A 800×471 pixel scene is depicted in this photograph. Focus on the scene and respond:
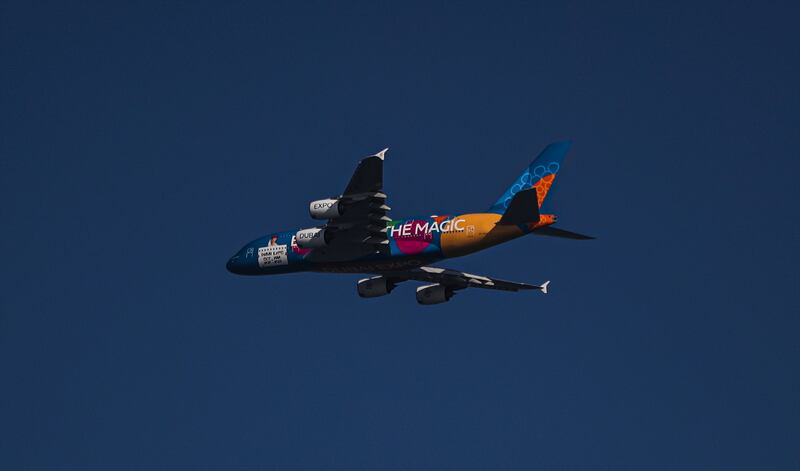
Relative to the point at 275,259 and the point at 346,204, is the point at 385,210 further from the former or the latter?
the point at 275,259

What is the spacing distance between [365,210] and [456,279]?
10.3m

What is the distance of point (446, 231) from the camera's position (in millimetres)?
72125

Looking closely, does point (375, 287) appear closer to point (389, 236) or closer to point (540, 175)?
point (389, 236)

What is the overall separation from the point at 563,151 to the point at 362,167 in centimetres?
1229

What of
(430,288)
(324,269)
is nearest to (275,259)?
(324,269)

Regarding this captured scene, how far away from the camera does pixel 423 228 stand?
7275cm

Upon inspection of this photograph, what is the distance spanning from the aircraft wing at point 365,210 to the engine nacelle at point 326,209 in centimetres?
37

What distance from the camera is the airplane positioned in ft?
229

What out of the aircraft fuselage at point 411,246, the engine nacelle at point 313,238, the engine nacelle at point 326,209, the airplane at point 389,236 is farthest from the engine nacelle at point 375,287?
the engine nacelle at point 326,209

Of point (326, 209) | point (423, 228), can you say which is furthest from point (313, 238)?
point (423, 228)

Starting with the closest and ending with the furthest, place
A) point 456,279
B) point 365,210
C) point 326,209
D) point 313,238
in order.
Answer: point 365,210
point 326,209
point 313,238
point 456,279

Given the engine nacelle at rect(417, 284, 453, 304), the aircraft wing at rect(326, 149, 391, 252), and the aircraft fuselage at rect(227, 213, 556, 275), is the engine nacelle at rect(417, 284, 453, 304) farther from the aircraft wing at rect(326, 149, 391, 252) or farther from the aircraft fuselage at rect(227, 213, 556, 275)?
the aircraft wing at rect(326, 149, 391, 252)

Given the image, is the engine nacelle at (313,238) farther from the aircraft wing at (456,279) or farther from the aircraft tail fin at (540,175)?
the aircraft tail fin at (540,175)

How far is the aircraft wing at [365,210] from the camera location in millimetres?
67625
